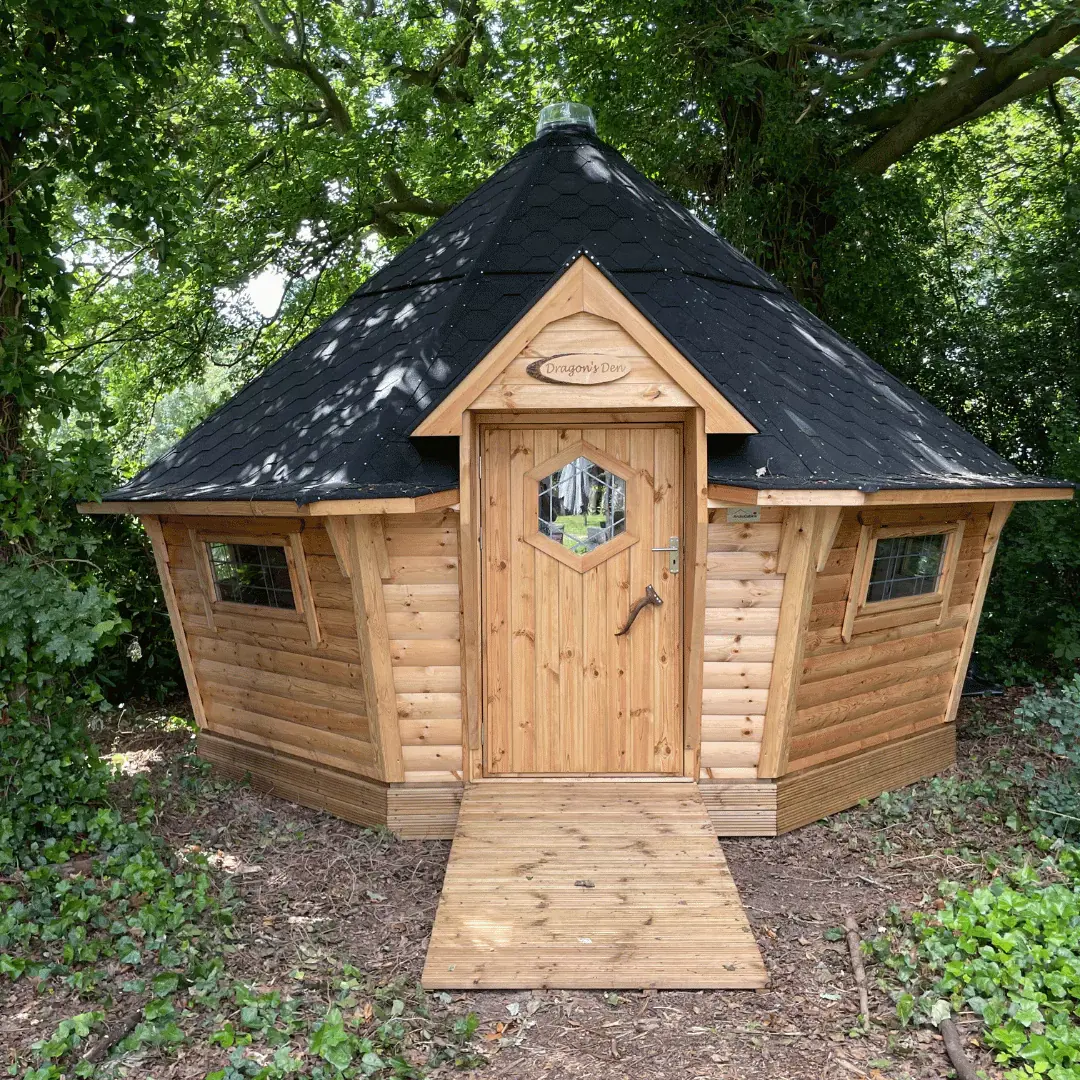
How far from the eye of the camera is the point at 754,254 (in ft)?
34.2

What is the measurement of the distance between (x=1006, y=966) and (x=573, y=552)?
3270mm

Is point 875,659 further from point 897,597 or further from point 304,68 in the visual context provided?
point 304,68

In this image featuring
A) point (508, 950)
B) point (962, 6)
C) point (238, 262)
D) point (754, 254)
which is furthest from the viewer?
point (238, 262)

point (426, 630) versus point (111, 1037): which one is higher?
point (426, 630)

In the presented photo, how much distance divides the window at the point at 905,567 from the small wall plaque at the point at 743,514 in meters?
1.04

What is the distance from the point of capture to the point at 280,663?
659 centimetres

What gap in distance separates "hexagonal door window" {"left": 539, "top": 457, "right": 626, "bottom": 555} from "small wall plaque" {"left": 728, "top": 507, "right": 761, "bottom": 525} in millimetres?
706

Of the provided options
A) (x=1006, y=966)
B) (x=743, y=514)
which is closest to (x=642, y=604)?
(x=743, y=514)

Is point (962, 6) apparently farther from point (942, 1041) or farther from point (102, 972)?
point (102, 972)

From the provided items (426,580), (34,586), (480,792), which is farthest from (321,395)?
(480,792)

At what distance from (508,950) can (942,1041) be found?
1.96m

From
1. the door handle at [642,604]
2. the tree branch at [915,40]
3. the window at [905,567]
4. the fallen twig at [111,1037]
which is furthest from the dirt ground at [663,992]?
the tree branch at [915,40]

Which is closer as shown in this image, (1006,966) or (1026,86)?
(1006,966)

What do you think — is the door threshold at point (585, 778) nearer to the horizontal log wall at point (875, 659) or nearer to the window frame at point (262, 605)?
the horizontal log wall at point (875, 659)
